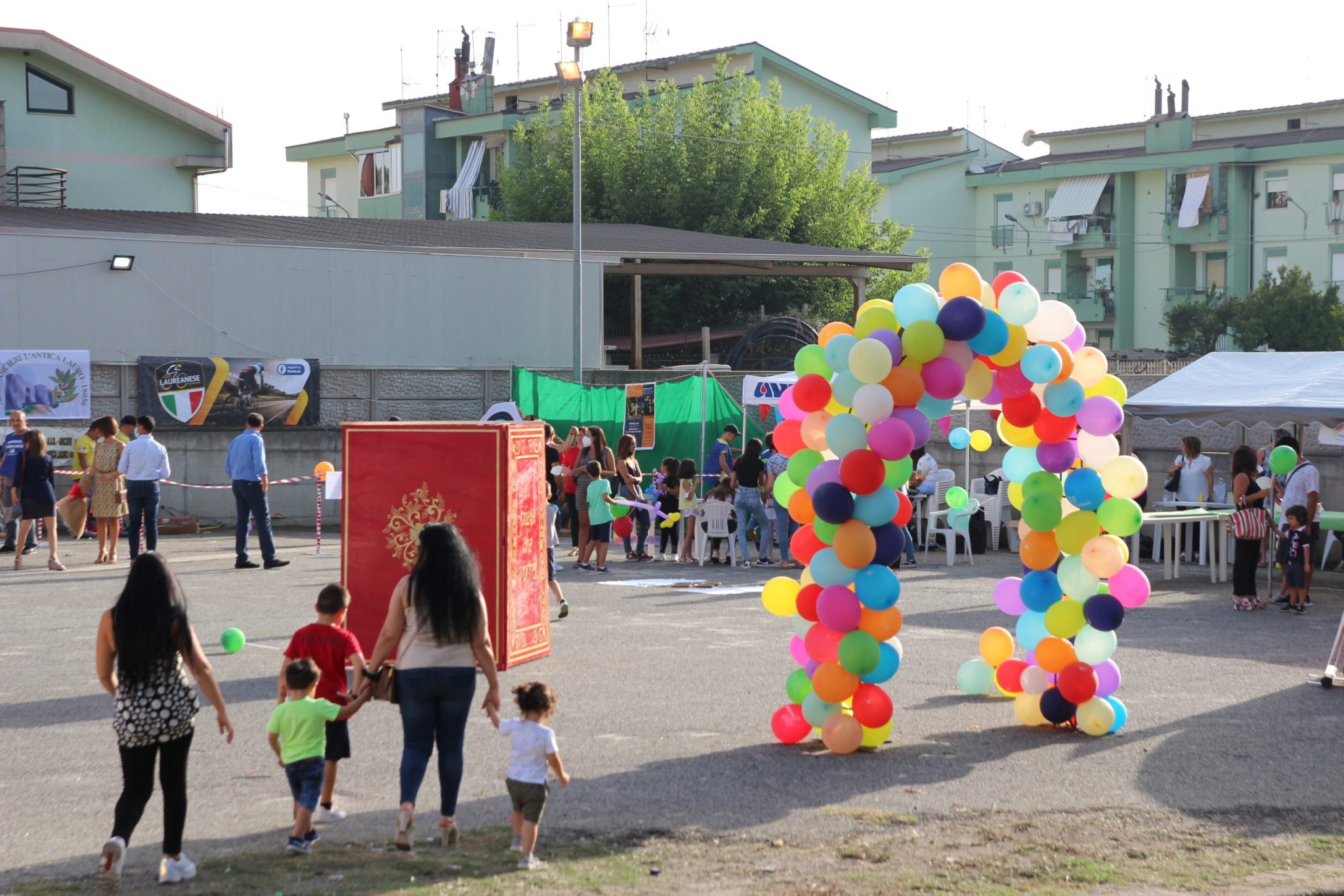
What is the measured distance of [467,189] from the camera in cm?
5672

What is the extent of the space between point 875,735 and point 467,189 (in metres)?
50.5

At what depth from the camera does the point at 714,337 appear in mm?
40781

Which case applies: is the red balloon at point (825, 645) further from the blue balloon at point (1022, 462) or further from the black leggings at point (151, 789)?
the black leggings at point (151, 789)

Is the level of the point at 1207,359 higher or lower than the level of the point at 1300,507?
higher

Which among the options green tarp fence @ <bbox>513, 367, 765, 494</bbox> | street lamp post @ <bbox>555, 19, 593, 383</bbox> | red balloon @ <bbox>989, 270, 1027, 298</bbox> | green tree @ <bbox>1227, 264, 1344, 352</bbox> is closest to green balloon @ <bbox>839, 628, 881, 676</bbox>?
red balloon @ <bbox>989, 270, 1027, 298</bbox>

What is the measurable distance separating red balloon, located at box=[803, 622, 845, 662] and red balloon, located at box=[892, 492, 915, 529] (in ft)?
2.57

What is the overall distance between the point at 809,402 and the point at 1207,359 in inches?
468

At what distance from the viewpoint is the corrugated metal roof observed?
88.0 feet

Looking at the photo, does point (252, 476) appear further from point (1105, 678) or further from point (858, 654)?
point (1105, 678)

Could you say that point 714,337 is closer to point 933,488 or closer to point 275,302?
point 275,302

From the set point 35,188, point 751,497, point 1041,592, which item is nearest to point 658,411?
point 751,497

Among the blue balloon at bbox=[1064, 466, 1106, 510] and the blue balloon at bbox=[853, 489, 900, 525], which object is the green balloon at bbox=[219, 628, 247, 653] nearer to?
the blue balloon at bbox=[853, 489, 900, 525]

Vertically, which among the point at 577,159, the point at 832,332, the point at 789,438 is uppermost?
the point at 577,159

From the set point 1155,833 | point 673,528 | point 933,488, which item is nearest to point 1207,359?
point 933,488
